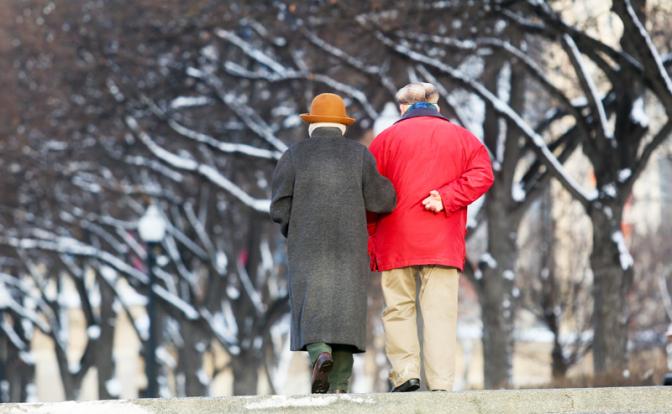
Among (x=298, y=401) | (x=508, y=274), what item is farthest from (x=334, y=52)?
(x=298, y=401)

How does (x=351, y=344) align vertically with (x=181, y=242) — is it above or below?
below

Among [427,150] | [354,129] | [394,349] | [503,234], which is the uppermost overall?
[354,129]

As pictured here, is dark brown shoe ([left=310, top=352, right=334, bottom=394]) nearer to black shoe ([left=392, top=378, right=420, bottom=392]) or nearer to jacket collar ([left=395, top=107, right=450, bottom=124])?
black shoe ([left=392, top=378, right=420, bottom=392])

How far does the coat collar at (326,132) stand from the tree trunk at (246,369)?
19.1 meters

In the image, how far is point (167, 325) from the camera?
121ft

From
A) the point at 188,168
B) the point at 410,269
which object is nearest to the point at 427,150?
the point at 410,269

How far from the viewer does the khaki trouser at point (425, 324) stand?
9.04m

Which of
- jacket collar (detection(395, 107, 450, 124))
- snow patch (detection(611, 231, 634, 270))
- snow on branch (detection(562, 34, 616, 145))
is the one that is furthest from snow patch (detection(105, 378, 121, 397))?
jacket collar (detection(395, 107, 450, 124))

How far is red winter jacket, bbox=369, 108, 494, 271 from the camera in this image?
8.98 metres

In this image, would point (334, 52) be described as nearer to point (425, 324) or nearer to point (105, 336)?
point (425, 324)

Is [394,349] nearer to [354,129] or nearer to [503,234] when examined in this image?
[503,234]

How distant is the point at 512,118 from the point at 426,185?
407 inches

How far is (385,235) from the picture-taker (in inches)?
360

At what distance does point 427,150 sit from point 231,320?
2075 centimetres
